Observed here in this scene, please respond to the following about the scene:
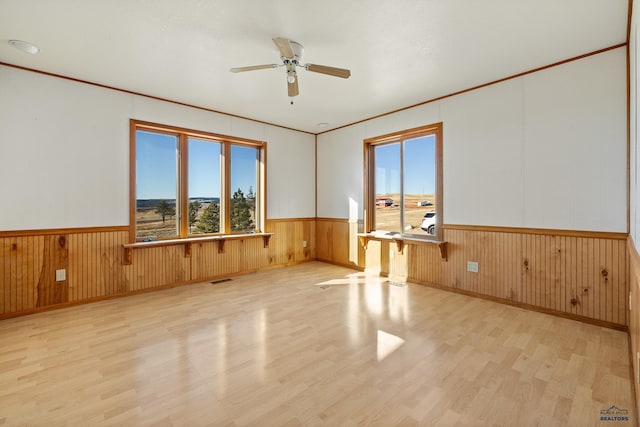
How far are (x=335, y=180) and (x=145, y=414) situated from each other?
473 centimetres

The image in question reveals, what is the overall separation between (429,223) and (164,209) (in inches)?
158

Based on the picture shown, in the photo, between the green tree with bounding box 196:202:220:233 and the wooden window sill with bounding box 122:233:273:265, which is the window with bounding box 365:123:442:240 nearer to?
the wooden window sill with bounding box 122:233:273:265

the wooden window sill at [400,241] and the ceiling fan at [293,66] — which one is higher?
the ceiling fan at [293,66]

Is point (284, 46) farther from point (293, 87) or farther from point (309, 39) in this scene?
point (293, 87)

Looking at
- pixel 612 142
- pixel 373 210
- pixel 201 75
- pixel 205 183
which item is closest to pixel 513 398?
pixel 612 142

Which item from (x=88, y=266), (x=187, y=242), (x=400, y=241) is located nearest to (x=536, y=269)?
(x=400, y=241)

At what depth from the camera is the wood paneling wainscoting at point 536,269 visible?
112 inches

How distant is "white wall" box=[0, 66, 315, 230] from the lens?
317cm

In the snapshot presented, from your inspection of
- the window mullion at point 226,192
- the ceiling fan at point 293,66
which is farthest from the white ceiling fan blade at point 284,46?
the window mullion at point 226,192

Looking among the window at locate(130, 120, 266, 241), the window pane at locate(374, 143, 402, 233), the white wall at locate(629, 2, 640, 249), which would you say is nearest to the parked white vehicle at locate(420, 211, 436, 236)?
the window pane at locate(374, 143, 402, 233)

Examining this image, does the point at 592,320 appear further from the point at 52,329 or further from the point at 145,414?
the point at 52,329

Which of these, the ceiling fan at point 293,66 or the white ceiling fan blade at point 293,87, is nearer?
the ceiling fan at point 293,66

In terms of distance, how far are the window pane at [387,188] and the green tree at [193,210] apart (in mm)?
3064

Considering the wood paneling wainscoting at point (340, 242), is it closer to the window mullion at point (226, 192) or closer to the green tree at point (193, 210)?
the window mullion at point (226, 192)
